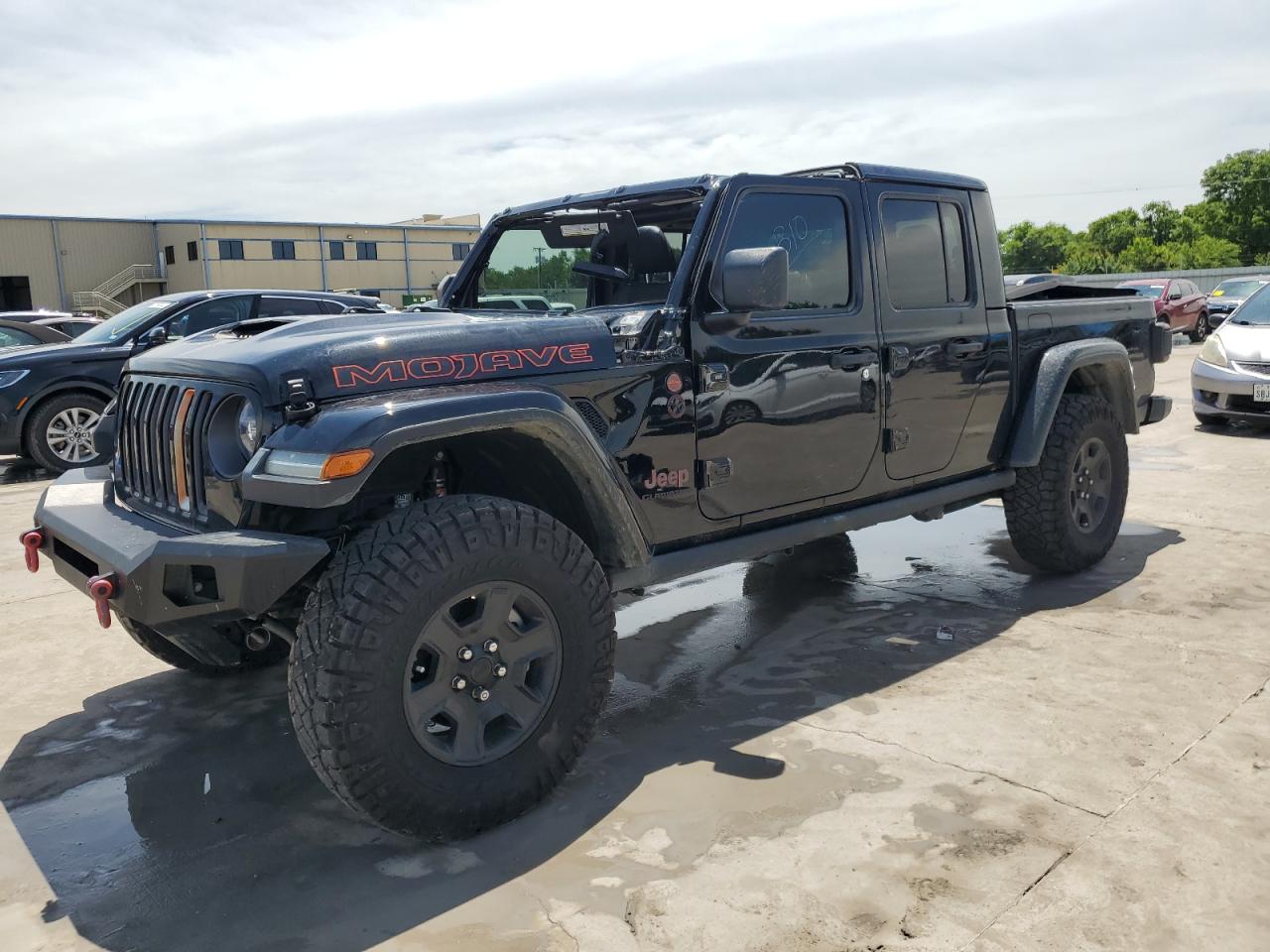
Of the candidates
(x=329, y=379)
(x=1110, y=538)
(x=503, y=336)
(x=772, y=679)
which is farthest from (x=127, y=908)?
(x=1110, y=538)

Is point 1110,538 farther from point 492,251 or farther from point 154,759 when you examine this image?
point 154,759

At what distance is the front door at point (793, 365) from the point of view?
356cm

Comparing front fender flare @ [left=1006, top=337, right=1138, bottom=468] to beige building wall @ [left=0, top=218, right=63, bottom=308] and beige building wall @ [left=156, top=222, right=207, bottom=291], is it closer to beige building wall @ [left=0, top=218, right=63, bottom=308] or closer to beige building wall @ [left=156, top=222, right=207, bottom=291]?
beige building wall @ [left=156, top=222, right=207, bottom=291]

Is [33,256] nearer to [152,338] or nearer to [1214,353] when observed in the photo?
[152,338]

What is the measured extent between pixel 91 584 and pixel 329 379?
0.80 meters

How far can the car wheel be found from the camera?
29.8 ft

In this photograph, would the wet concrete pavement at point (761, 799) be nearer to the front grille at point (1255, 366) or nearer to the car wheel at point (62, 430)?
the car wheel at point (62, 430)

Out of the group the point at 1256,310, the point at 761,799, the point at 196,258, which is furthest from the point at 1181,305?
the point at 196,258

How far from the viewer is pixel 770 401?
→ 369cm

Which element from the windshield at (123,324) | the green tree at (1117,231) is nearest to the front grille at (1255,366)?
the windshield at (123,324)

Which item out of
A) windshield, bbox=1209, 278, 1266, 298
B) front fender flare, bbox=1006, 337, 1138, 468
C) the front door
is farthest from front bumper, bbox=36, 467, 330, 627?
windshield, bbox=1209, 278, 1266, 298

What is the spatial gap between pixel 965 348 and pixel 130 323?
808 centimetres

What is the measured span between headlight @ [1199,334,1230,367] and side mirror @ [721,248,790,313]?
311 inches

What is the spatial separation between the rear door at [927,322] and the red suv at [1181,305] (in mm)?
19382
